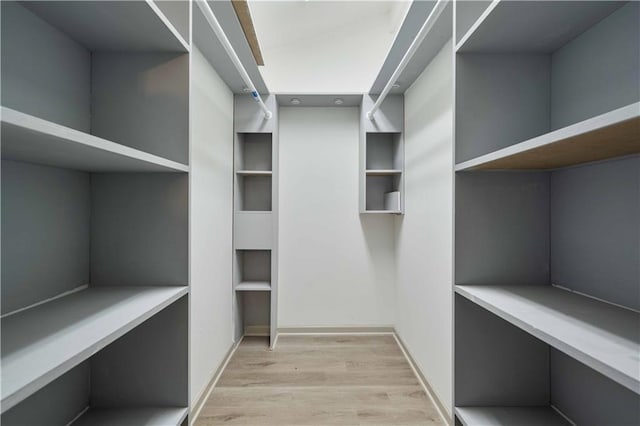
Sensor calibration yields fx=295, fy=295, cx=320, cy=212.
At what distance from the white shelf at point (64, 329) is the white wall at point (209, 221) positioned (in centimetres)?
62

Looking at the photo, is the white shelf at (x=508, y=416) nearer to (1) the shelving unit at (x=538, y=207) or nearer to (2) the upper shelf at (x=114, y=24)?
(1) the shelving unit at (x=538, y=207)

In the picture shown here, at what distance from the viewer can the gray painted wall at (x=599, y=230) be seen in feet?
2.82

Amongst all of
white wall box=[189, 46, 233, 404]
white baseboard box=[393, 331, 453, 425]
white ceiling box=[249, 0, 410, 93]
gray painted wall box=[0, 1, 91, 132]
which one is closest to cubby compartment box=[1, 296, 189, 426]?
white wall box=[189, 46, 233, 404]

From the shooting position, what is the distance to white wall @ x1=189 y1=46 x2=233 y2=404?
180 cm

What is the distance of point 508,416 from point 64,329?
54.4 inches

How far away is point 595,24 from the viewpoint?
94 centimetres

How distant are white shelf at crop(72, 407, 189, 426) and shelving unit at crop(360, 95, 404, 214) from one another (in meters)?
2.05

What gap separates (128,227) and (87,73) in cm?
57

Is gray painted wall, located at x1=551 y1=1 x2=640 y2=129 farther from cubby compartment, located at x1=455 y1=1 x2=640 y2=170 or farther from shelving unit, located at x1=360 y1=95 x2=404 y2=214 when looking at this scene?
shelving unit, located at x1=360 y1=95 x2=404 y2=214

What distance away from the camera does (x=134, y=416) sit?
3.23 ft

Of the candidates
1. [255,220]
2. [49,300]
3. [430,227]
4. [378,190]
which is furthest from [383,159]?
[49,300]

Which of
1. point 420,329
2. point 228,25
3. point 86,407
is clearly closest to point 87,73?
point 228,25

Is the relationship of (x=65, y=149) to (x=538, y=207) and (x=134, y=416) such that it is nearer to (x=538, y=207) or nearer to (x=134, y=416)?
(x=134, y=416)

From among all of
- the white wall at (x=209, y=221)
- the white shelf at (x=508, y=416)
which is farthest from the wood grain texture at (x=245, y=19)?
the white shelf at (x=508, y=416)
